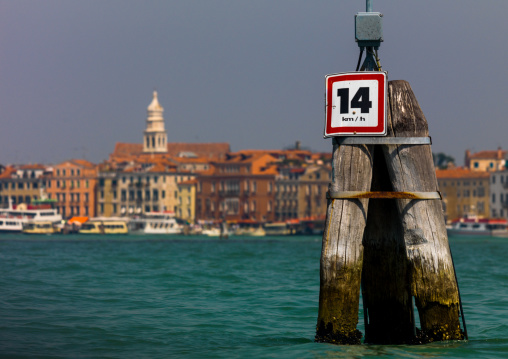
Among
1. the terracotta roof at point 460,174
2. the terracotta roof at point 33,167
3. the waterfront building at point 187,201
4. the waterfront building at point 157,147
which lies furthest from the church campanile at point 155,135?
the terracotta roof at point 460,174

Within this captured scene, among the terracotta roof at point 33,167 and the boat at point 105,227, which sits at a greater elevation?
the terracotta roof at point 33,167

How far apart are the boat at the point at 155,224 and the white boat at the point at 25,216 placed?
383 inches

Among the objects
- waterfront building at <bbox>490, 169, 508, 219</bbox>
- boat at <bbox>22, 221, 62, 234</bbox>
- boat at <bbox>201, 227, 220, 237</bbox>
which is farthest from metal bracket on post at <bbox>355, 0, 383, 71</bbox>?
waterfront building at <bbox>490, 169, 508, 219</bbox>

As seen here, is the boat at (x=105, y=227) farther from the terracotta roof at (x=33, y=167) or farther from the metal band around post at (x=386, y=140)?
the metal band around post at (x=386, y=140)

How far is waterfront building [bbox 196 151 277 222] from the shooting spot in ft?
404

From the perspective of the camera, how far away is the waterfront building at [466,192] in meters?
120

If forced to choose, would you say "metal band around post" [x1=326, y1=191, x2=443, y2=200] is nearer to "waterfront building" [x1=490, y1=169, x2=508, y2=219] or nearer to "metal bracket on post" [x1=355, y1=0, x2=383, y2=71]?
"metal bracket on post" [x1=355, y1=0, x2=383, y2=71]

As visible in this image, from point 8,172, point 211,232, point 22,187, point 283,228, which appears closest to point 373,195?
point 211,232

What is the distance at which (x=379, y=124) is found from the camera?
8.35m

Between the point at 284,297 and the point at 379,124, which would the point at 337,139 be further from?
the point at 284,297

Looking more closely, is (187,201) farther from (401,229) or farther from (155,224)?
(401,229)

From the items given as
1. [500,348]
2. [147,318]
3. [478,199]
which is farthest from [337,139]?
[478,199]

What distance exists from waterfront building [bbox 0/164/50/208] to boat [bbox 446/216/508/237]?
5582cm

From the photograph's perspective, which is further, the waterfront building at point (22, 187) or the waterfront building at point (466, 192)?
the waterfront building at point (22, 187)
